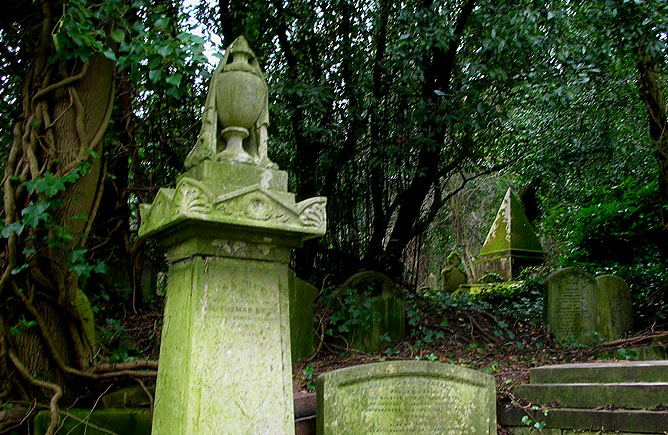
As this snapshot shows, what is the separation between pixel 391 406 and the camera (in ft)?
14.9

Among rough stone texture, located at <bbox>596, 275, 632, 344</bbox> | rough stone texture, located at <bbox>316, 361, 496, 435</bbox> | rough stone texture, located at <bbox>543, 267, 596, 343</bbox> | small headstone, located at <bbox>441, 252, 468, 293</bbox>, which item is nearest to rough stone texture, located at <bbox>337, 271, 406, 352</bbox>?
→ rough stone texture, located at <bbox>543, 267, 596, 343</bbox>

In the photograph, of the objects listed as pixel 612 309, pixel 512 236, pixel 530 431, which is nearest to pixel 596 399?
pixel 530 431

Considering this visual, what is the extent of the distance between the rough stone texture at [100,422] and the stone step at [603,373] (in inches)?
121

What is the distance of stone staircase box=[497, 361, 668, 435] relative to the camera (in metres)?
4.53

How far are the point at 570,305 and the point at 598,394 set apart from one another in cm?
492

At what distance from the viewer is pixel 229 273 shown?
353 centimetres

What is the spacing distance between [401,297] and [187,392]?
5963mm

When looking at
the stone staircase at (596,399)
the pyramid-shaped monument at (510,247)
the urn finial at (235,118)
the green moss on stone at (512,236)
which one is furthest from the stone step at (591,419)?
the green moss on stone at (512,236)

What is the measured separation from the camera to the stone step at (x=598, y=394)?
4570 mm

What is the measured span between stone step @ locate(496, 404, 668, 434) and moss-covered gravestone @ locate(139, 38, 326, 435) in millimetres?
2190

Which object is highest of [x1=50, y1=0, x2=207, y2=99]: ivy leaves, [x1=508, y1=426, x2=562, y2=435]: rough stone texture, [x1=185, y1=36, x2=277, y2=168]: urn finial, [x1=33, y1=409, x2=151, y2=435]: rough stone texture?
[x1=50, y1=0, x2=207, y2=99]: ivy leaves

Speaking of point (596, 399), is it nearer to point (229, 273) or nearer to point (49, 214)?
point (229, 273)

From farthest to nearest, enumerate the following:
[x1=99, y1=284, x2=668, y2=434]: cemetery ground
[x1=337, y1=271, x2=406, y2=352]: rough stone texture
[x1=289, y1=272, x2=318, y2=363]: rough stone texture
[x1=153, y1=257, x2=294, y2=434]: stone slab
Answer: [x1=337, y1=271, x2=406, y2=352]: rough stone texture
[x1=289, y1=272, x2=318, y2=363]: rough stone texture
[x1=99, y1=284, x2=668, y2=434]: cemetery ground
[x1=153, y1=257, x2=294, y2=434]: stone slab

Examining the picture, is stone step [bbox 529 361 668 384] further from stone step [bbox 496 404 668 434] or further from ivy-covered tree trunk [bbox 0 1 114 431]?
ivy-covered tree trunk [bbox 0 1 114 431]
